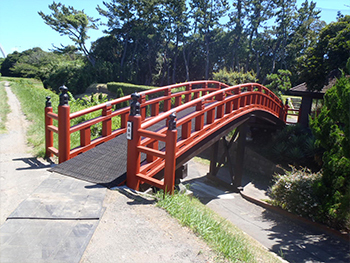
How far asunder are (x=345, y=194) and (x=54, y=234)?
655 cm

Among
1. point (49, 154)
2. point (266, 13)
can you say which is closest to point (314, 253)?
point (49, 154)

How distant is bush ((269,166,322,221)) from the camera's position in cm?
800

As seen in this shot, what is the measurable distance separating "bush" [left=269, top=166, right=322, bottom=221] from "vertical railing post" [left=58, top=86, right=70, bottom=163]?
6.41 meters

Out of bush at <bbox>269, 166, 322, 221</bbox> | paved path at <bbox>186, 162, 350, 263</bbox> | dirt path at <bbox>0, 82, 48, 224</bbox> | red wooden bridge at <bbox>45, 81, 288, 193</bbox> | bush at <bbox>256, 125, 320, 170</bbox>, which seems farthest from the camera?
bush at <bbox>256, 125, 320, 170</bbox>

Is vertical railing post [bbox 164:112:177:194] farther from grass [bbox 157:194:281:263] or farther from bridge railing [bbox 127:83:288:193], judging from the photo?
grass [bbox 157:194:281:263]

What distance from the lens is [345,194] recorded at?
6914mm

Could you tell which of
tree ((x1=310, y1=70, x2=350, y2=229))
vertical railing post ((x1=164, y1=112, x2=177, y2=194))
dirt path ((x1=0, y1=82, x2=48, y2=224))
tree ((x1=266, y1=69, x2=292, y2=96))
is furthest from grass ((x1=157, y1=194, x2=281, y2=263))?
tree ((x1=266, y1=69, x2=292, y2=96))

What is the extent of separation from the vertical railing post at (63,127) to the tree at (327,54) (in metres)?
10.7

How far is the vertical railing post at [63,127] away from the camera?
217 inches

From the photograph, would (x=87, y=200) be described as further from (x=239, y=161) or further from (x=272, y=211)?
(x=239, y=161)

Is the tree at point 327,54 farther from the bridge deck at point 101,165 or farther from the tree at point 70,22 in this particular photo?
the tree at point 70,22

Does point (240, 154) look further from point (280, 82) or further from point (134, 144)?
point (280, 82)

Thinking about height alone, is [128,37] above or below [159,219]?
above

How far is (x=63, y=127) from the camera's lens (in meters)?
5.51
